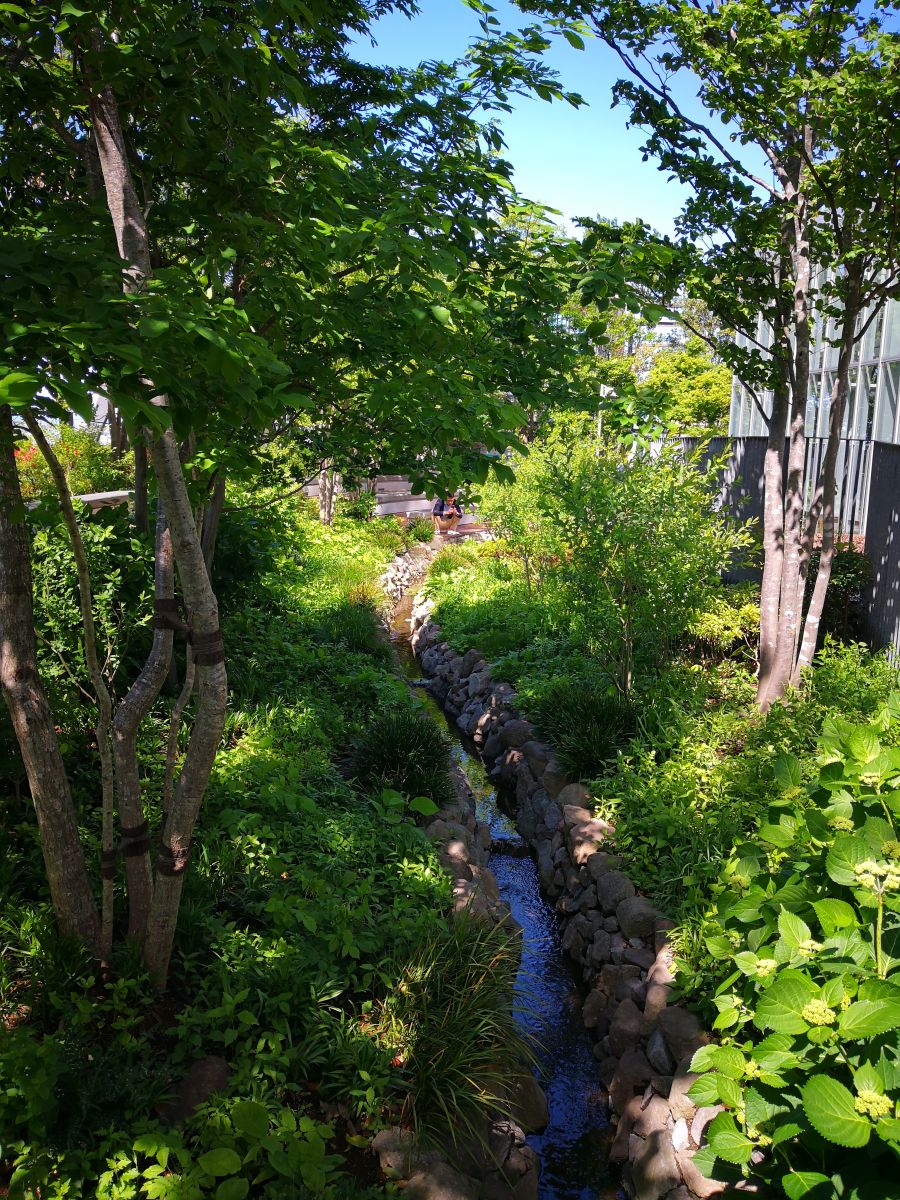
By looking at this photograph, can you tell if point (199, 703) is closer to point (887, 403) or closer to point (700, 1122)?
point (700, 1122)

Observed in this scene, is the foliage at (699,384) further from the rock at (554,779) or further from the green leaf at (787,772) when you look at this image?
the green leaf at (787,772)

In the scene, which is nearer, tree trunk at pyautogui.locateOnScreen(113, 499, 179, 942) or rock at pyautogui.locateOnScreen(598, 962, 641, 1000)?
tree trunk at pyautogui.locateOnScreen(113, 499, 179, 942)

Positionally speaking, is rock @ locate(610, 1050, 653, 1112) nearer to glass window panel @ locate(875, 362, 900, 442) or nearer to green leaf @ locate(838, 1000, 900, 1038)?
green leaf @ locate(838, 1000, 900, 1038)

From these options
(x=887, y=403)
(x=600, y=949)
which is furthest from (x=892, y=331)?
(x=600, y=949)

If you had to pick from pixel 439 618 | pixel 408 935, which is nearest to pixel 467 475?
pixel 408 935

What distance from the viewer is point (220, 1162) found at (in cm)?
269

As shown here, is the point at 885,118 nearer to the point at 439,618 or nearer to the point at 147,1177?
the point at 147,1177

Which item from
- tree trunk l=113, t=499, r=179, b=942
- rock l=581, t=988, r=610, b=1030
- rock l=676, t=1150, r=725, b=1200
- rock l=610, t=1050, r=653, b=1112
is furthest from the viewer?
rock l=581, t=988, r=610, b=1030

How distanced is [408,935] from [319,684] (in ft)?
11.4

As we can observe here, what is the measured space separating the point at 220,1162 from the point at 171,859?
100cm

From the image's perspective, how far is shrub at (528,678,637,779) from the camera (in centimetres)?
678

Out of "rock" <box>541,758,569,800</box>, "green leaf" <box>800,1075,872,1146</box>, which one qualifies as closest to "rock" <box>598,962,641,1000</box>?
"rock" <box>541,758,569,800</box>

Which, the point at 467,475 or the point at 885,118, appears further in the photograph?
the point at 885,118

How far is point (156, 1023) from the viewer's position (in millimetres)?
3316
